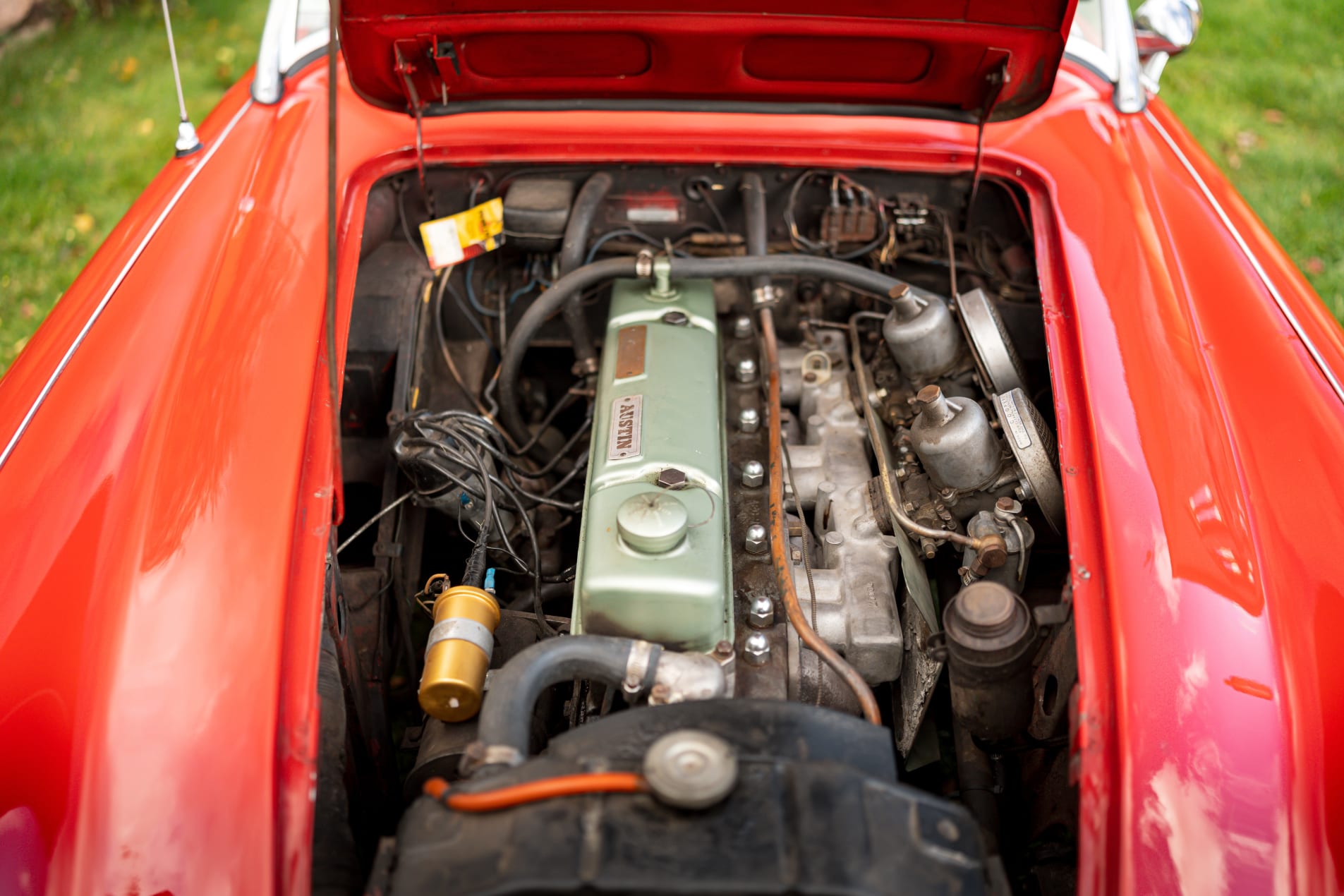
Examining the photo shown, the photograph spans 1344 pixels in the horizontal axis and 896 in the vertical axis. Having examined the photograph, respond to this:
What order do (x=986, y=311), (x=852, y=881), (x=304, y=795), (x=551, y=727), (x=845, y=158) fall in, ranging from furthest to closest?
(x=845, y=158) → (x=986, y=311) → (x=551, y=727) → (x=304, y=795) → (x=852, y=881)

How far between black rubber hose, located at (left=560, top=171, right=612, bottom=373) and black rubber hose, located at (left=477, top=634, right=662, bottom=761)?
873 millimetres

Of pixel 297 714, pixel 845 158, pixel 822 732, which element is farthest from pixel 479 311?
pixel 822 732

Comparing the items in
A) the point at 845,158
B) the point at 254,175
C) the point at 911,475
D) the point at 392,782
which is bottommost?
the point at 392,782

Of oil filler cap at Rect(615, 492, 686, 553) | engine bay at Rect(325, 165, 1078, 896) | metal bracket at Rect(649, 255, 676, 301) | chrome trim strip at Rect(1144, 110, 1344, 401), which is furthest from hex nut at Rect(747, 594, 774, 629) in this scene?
chrome trim strip at Rect(1144, 110, 1344, 401)

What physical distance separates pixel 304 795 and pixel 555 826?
0.33 metres

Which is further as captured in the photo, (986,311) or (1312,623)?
(986,311)

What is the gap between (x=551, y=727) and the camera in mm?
1538

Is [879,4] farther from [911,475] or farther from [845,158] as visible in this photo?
[911,475]

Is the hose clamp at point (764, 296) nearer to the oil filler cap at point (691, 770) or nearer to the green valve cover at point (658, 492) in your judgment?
the green valve cover at point (658, 492)

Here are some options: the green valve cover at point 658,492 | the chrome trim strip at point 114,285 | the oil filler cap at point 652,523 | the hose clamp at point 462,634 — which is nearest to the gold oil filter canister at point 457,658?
the hose clamp at point 462,634

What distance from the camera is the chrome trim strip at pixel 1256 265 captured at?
1588 millimetres

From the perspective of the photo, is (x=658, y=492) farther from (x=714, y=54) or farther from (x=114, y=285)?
(x=114, y=285)

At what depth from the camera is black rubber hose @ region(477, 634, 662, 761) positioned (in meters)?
1.19

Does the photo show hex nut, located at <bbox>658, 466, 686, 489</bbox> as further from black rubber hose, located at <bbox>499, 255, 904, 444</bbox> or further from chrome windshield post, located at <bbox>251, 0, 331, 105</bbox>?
chrome windshield post, located at <bbox>251, 0, 331, 105</bbox>
